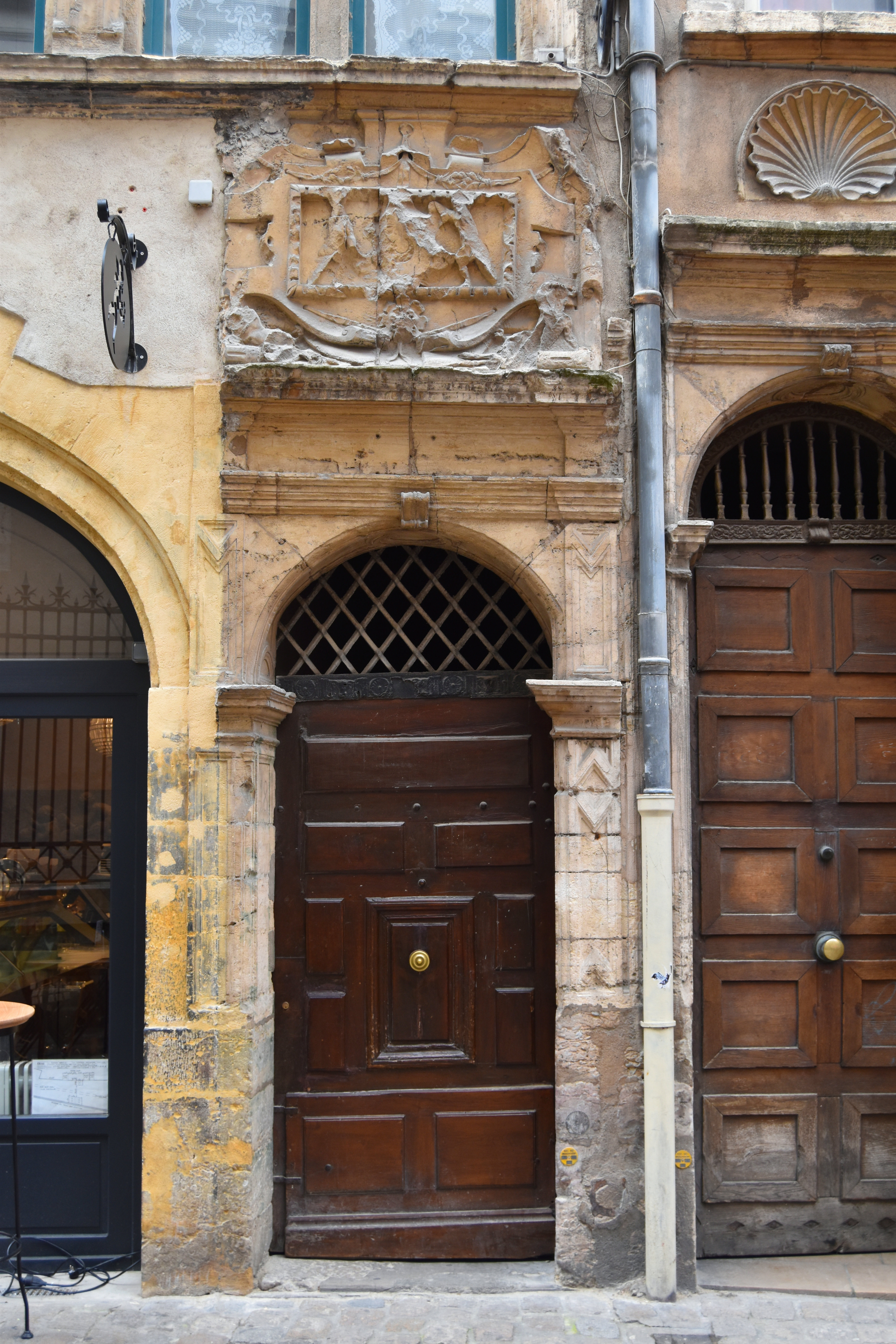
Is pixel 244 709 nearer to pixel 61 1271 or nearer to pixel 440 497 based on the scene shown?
pixel 440 497

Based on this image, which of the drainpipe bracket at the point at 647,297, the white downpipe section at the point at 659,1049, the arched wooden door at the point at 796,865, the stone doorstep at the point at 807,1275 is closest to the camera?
the white downpipe section at the point at 659,1049

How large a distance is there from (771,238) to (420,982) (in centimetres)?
348

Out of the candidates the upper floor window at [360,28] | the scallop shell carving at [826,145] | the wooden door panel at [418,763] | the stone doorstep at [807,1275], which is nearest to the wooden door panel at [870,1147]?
the stone doorstep at [807,1275]

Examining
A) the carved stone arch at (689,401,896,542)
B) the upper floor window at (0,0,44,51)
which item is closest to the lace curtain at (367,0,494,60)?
the upper floor window at (0,0,44,51)

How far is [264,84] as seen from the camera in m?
4.54

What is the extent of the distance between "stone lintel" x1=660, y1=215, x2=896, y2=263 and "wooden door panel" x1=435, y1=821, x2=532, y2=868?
2.54m

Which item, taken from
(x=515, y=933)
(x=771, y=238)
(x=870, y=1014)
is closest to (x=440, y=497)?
(x=771, y=238)

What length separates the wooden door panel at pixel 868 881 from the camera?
464 cm

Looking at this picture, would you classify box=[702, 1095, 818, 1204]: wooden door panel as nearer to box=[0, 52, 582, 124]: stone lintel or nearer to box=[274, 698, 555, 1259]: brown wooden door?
box=[274, 698, 555, 1259]: brown wooden door

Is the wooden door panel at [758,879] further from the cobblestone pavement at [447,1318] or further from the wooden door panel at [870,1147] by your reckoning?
the cobblestone pavement at [447,1318]

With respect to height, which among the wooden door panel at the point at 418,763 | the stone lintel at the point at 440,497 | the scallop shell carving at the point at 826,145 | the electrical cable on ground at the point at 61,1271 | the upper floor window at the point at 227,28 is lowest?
the electrical cable on ground at the point at 61,1271

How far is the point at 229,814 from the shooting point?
14.3 feet

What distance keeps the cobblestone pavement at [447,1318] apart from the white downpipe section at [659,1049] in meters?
0.23

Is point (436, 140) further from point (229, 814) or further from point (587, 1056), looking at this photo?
point (587, 1056)
